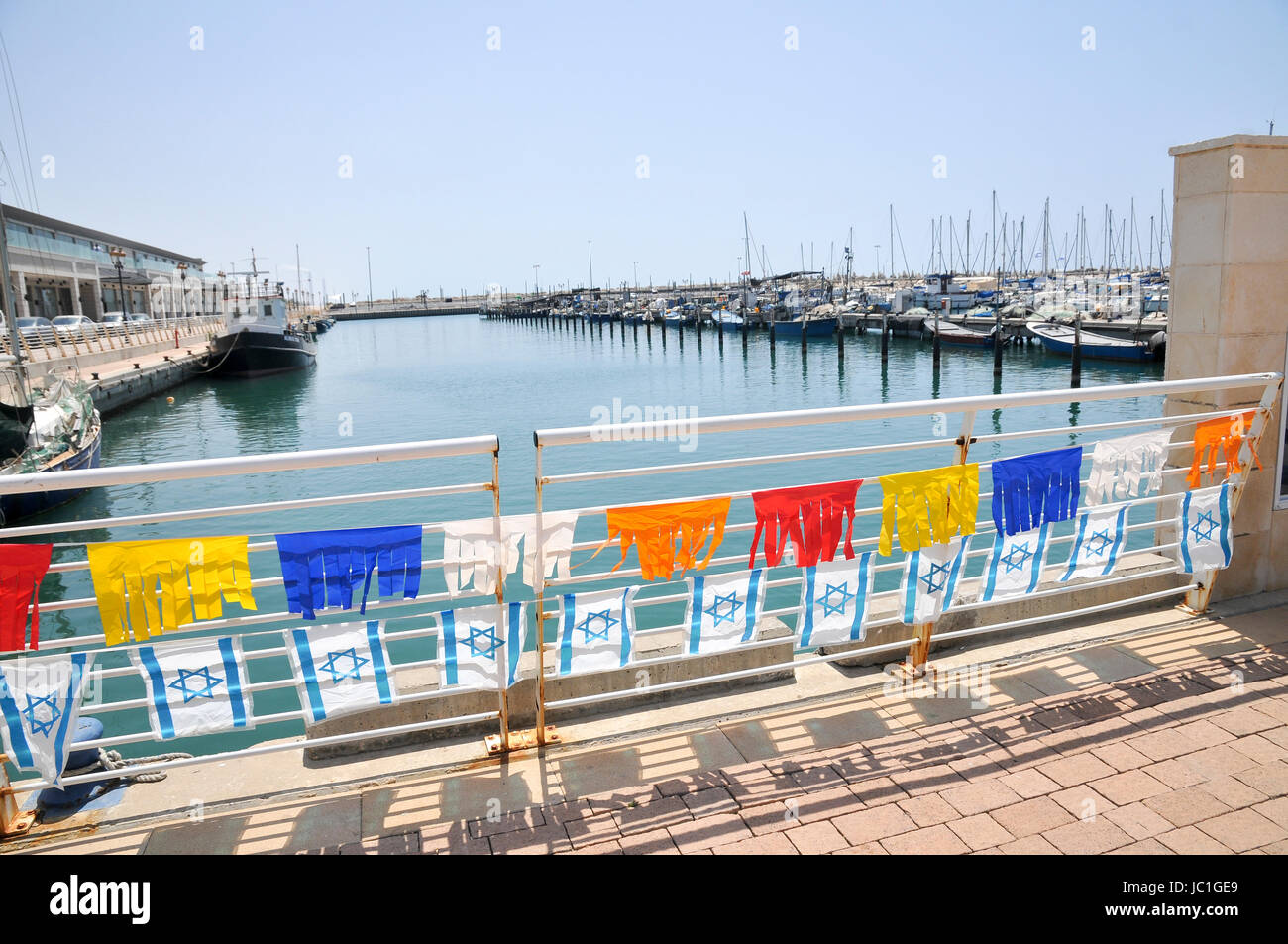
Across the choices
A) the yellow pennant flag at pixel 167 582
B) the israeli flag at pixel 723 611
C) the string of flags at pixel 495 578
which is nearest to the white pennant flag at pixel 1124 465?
the string of flags at pixel 495 578

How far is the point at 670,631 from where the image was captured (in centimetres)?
467

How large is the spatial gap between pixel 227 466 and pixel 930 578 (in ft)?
11.1

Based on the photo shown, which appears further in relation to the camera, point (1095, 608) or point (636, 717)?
point (1095, 608)

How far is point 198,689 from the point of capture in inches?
137

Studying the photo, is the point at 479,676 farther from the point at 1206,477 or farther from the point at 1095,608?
the point at 1206,477

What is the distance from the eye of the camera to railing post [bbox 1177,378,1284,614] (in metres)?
5.06

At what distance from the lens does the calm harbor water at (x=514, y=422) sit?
18781mm

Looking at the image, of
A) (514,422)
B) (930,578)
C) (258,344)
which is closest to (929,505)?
(930,578)

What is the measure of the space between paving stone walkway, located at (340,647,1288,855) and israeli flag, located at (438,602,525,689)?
619mm

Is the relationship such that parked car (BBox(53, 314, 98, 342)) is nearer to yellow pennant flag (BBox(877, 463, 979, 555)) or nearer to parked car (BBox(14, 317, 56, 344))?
parked car (BBox(14, 317, 56, 344))

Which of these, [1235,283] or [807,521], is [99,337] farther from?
[1235,283]

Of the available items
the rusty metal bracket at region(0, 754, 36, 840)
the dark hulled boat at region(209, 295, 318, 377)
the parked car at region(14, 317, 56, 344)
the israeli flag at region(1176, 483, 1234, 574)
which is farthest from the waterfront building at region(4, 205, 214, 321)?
the israeli flag at region(1176, 483, 1234, 574)
